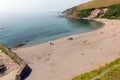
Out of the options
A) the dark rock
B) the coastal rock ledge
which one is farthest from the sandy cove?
the dark rock

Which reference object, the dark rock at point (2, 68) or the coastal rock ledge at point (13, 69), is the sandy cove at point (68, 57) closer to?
the coastal rock ledge at point (13, 69)

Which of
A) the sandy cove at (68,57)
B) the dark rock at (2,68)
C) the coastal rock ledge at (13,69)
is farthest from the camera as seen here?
the dark rock at (2,68)

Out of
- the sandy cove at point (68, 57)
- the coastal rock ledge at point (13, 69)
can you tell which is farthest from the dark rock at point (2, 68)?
the sandy cove at point (68, 57)

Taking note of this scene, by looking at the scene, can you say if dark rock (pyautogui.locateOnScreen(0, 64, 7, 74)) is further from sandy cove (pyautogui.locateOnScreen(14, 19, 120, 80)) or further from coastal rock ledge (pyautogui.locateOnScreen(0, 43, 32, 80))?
sandy cove (pyautogui.locateOnScreen(14, 19, 120, 80))

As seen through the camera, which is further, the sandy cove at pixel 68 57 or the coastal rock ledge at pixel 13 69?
the sandy cove at pixel 68 57

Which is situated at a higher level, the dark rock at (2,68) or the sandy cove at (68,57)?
the dark rock at (2,68)

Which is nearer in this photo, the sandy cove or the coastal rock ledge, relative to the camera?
the coastal rock ledge

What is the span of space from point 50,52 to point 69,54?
769 centimetres

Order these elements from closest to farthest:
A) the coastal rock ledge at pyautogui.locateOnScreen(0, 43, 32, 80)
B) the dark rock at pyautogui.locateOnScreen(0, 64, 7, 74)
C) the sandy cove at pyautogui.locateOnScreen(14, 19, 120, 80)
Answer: the coastal rock ledge at pyautogui.locateOnScreen(0, 43, 32, 80) → the sandy cove at pyautogui.locateOnScreen(14, 19, 120, 80) → the dark rock at pyautogui.locateOnScreen(0, 64, 7, 74)

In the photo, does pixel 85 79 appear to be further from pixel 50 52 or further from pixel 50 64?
pixel 50 52

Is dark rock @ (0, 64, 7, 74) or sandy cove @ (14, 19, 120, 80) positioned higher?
dark rock @ (0, 64, 7, 74)

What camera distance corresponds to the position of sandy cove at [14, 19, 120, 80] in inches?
1913

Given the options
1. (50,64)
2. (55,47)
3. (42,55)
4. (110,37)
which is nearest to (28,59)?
(42,55)

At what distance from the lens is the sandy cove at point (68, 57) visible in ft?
159
